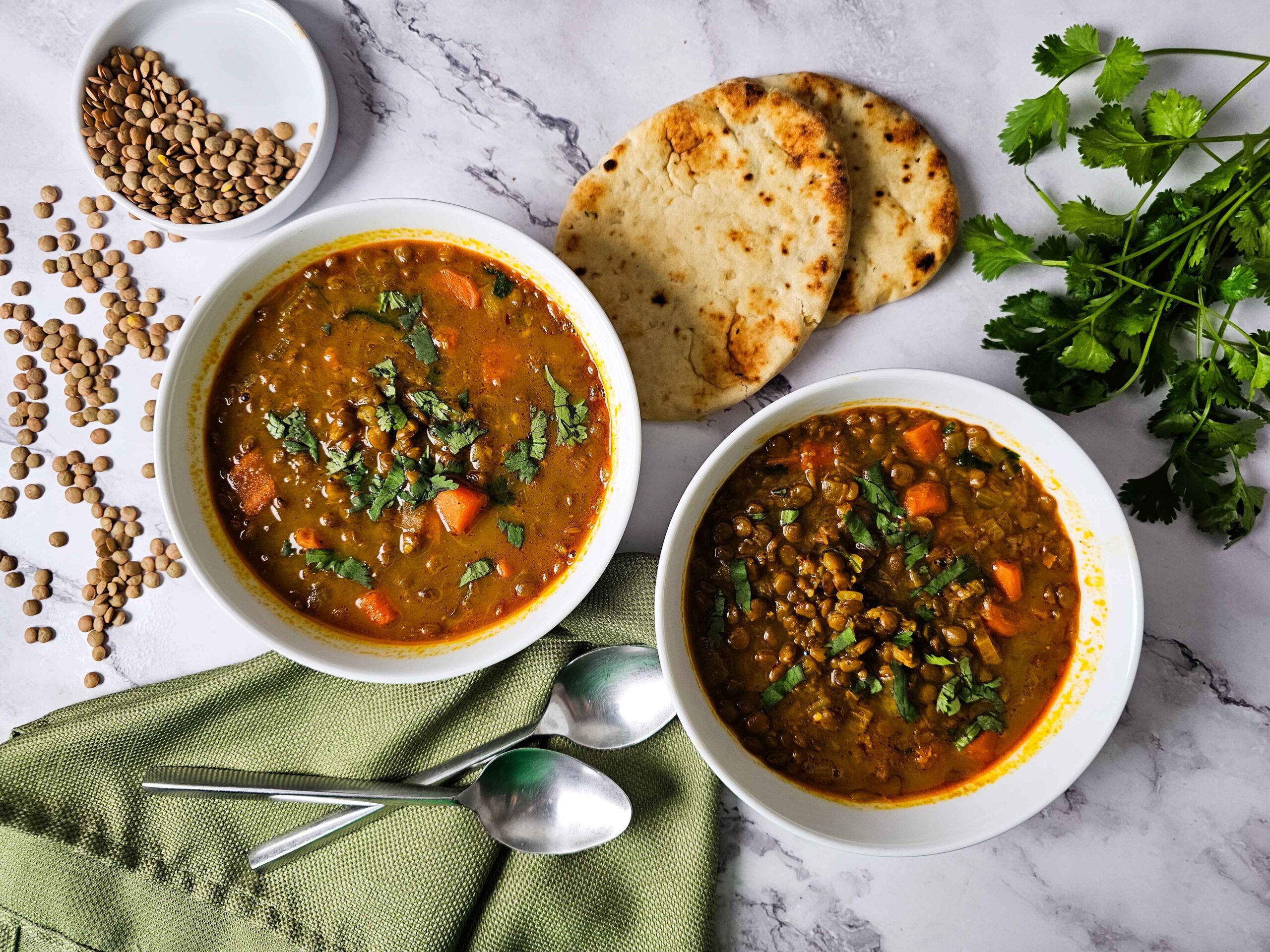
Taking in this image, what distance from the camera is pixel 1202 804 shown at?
11.3 feet

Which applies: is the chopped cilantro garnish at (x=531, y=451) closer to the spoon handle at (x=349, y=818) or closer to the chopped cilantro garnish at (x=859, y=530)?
the spoon handle at (x=349, y=818)

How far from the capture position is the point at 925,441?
3.07m

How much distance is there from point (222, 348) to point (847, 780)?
2.82 m

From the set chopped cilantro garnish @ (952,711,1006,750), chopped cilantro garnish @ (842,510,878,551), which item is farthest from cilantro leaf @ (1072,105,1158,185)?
chopped cilantro garnish @ (952,711,1006,750)

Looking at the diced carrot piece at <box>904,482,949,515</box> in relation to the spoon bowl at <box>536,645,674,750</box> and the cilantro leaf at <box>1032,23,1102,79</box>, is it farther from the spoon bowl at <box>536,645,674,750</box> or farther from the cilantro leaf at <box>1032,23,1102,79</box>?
the cilantro leaf at <box>1032,23,1102,79</box>

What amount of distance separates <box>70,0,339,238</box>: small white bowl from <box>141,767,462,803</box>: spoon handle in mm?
2143

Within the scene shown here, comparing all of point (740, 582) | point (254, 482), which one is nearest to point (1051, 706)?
point (740, 582)

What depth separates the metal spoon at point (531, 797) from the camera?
10.5 feet

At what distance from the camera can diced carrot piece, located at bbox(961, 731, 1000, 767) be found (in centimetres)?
310

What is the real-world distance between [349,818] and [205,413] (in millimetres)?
1627

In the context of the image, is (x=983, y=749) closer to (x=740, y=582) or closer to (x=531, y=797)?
(x=740, y=582)

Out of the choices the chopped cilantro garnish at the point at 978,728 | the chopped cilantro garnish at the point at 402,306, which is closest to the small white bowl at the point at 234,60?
the chopped cilantro garnish at the point at 402,306

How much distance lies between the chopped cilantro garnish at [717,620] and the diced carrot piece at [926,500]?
0.76 m

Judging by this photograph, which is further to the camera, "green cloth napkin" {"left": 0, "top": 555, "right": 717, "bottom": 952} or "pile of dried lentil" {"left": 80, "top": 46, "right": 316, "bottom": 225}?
"pile of dried lentil" {"left": 80, "top": 46, "right": 316, "bottom": 225}
